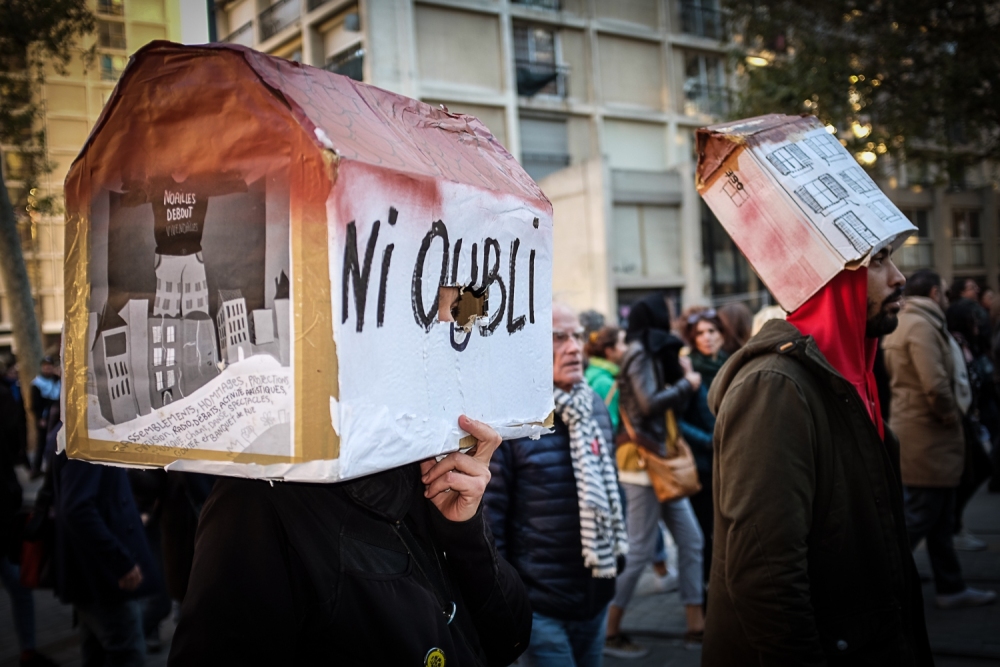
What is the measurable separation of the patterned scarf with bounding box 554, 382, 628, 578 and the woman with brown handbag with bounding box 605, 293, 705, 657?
158 cm

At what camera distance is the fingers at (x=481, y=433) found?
1463 mm

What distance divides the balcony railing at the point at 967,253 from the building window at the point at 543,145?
16.5 m

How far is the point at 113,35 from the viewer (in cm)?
286

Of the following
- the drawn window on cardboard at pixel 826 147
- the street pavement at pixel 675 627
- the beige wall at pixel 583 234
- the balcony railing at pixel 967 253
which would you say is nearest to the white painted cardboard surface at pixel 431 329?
the drawn window on cardboard at pixel 826 147

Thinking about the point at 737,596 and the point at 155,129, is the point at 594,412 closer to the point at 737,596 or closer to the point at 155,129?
the point at 737,596

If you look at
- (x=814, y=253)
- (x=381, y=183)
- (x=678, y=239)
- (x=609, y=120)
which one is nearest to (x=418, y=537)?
(x=381, y=183)

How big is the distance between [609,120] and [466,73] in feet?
17.7

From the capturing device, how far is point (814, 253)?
93.4 inches

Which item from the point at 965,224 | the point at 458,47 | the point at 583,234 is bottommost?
the point at 583,234

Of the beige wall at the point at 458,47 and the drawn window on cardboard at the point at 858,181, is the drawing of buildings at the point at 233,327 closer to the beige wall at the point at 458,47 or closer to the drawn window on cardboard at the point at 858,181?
the drawn window on cardboard at the point at 858,181

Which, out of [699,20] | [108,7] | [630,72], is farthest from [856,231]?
[699,20]

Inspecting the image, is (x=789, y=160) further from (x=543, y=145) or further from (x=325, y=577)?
(x=543, y=145)

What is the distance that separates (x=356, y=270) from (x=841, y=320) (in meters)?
1.78

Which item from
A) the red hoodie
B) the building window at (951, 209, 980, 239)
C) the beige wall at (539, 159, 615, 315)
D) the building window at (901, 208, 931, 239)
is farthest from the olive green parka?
the building window at (951, 209, 980, 239)
